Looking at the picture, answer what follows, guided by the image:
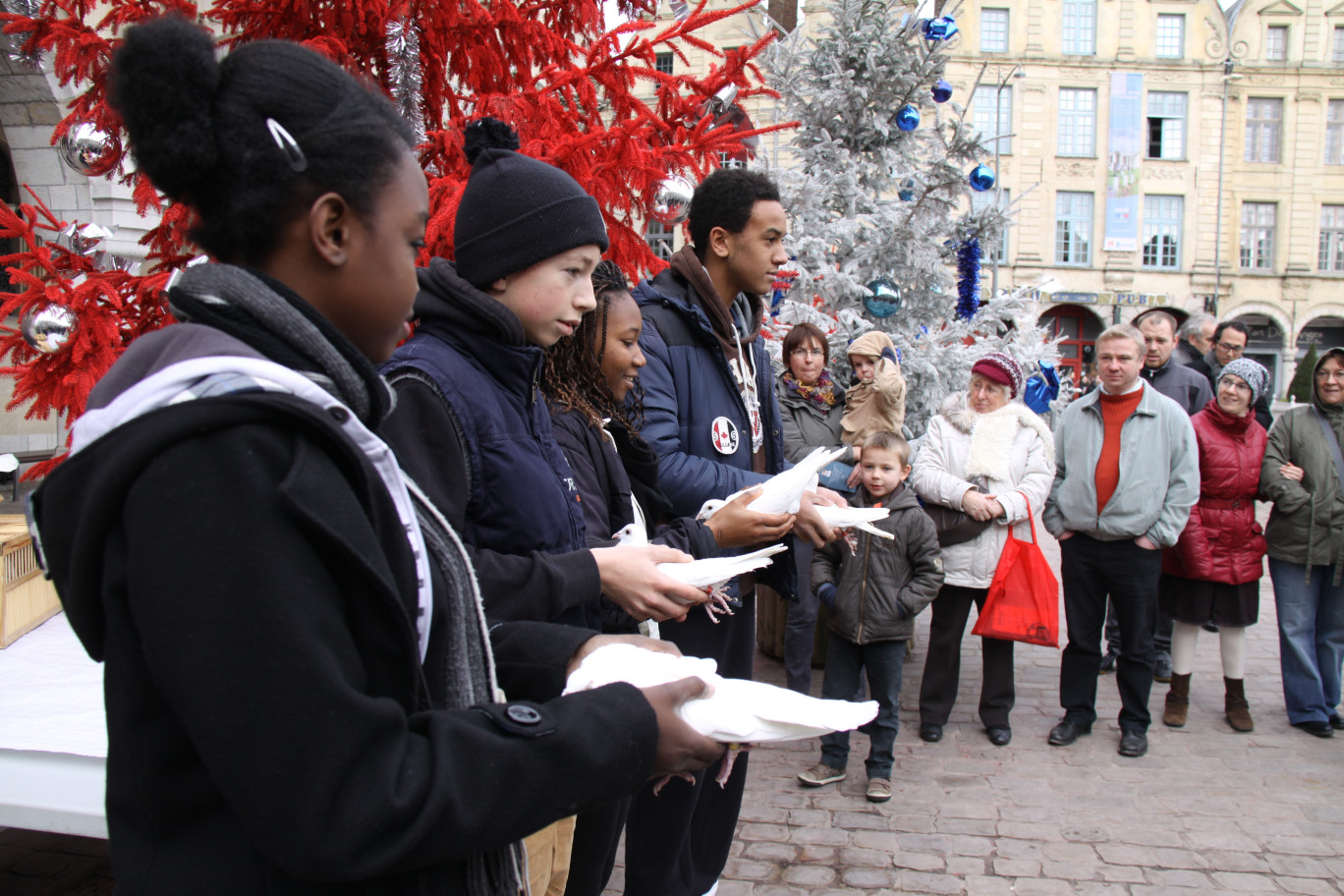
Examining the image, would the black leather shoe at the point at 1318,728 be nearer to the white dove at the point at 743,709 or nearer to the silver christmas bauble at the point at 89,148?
the white dove at the point at 743,709

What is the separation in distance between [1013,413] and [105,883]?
16.3ft

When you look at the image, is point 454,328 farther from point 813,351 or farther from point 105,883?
point 813,351

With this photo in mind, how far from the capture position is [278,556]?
86cm

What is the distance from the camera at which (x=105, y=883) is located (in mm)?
3420

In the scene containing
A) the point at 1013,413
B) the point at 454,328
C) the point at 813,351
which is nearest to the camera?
the point at 454,328

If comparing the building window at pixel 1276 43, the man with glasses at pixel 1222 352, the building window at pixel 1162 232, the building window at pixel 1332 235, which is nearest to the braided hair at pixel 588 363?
the man with glasses at pixel 1222 352

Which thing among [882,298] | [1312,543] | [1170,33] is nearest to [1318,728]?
[1312,543]

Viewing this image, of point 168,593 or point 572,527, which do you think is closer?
point 168,593

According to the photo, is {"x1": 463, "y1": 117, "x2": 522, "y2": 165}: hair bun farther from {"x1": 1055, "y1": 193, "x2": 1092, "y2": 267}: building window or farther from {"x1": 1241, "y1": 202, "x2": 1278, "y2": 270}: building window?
{"x1": 1241, "y1": 202, "x2": 1278, "y2": 270}: building window

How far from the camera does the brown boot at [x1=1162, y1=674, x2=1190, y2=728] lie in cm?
530

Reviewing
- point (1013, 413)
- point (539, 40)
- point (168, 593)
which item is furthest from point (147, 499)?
point (1013, 413)

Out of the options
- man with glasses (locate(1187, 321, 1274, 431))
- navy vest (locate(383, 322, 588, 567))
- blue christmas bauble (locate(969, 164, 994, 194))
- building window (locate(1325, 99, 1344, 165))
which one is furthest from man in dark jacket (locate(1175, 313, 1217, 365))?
building window (locate(1325, 99, 1344, 165))

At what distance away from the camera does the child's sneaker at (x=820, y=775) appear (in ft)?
14.6

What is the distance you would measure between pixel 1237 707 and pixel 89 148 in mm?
6439
